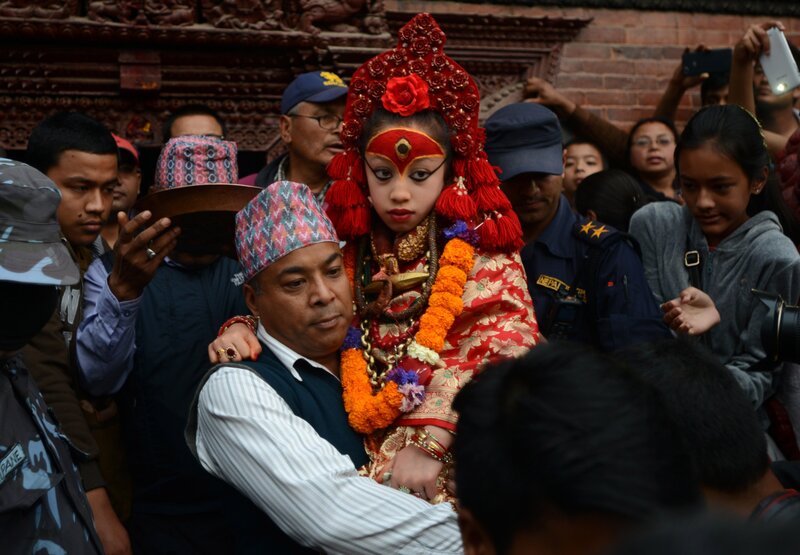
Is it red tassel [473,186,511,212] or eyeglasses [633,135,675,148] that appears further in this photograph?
eyeglasses [633,135,675,148]

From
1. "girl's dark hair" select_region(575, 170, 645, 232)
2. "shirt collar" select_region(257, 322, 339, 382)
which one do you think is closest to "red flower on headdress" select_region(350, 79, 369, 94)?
"shirt collar" select_region(257, 322, 339, 382)

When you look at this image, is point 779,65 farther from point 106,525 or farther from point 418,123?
point 106,525

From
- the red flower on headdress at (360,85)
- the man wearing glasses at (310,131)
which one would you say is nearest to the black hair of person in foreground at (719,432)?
the red flower on headdress at (360,85)

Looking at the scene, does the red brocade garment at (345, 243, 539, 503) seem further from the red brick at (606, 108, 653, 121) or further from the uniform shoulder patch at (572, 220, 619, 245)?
the red brick at (606, 108, 653, 121)

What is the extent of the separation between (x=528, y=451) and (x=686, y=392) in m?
0.58

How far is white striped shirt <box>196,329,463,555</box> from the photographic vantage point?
6.17ft

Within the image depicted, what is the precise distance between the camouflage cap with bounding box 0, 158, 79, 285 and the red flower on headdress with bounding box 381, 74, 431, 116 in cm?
97

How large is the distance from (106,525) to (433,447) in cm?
99

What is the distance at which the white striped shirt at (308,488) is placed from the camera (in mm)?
1882

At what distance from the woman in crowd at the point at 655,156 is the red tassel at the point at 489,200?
2.38 metres

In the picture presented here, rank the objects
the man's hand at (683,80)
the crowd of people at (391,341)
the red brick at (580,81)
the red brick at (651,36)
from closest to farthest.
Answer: the crowd of people at (391,341), the man's hand at (683,80), the red brick at (580,81), the red brick at (651,36)

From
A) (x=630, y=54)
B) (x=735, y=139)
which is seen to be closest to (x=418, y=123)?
(x=735, y=139)

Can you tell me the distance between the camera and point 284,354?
2301 mm

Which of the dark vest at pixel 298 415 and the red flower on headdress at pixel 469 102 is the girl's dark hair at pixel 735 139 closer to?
the red flower on headdress at pixel 469 102
